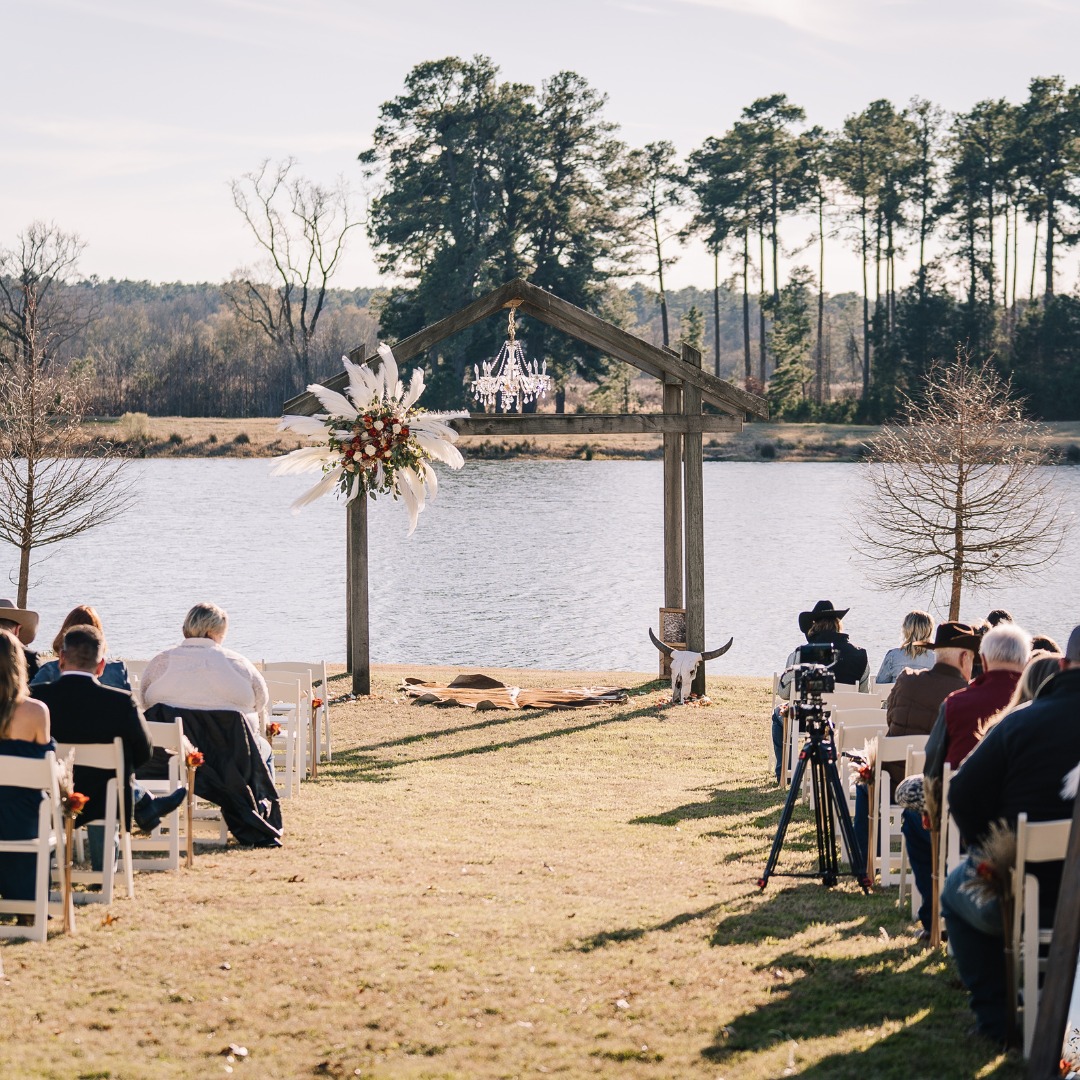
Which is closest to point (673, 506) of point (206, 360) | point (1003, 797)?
point (1003, 797)

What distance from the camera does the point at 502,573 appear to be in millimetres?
33875

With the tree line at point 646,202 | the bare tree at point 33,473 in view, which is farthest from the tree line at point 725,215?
the bare tree at point 33,473

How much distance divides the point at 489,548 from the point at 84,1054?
110 feet

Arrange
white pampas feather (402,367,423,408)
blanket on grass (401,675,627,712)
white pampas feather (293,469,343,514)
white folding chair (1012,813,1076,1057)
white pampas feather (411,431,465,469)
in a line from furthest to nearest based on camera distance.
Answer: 1. blanket on grass (401,675,627,712)
2. white pampas feather (411,431,465,469)
3. white pampas feather (402,367,423,408)
4. white pampas feather (293,469,343,514)
5. white folding chair (1012,813,1076,1057)

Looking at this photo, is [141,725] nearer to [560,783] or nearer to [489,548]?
[560,783]

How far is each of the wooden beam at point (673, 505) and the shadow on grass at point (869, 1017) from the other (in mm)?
10171

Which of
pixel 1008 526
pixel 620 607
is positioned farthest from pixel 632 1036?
pixel 620 607

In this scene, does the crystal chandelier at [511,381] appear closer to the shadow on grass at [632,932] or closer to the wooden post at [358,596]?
the wooden post at [358,596]

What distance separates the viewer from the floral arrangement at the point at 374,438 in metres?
13.4

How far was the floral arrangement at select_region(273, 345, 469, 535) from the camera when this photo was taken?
13352 mm

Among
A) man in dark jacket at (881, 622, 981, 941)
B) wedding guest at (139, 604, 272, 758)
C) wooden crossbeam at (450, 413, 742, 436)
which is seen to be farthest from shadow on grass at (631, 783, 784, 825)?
wooden crossbeam at (450, 413, 742, 436)

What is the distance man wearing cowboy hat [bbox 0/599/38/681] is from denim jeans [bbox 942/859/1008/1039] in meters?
5.86

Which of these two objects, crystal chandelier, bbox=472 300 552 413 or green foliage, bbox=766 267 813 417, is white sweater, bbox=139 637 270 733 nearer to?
crystal chandelier, bbox=472 300 552 413

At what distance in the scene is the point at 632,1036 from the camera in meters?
4.96
